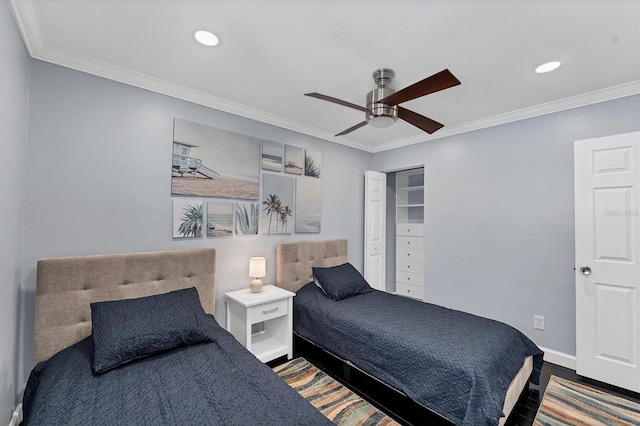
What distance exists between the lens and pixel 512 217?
305 centimetres

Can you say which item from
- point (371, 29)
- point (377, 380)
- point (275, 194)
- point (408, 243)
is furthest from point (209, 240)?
point (408, 243)

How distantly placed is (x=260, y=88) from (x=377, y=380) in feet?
8.51

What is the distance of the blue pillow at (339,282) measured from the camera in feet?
9.68

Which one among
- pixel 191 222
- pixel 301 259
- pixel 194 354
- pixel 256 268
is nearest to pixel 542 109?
pixel 301 259

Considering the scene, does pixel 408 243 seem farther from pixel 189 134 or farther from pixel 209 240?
pixel 189 134

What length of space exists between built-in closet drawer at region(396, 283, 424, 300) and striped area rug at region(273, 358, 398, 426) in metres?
2.51

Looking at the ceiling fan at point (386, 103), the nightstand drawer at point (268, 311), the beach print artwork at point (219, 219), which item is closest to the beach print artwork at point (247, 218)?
the beach print artwork at point (219, 219)

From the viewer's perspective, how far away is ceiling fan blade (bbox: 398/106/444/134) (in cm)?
210

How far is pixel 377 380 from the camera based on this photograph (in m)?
2.11

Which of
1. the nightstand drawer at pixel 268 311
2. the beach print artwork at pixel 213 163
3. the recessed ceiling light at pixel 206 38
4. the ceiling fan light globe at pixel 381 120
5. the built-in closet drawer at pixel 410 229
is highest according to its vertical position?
the recessed ceiling light at pixel 206 38

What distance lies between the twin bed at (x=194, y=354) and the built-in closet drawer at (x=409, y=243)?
2.04 m

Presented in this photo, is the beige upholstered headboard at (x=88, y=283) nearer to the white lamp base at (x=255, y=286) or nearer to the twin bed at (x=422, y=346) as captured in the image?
the white lamp base at (x=255, y=286)

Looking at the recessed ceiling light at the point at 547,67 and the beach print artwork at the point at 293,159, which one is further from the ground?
the recessed ceiling light at the point at 547,67

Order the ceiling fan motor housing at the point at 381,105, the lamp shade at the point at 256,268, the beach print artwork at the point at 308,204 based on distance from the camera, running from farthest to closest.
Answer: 1. the beach print artwork at the point at 308,204
2. the lamp shade at the point at 256,268
3. the ceiling fan motor housing at the point at 381,105
